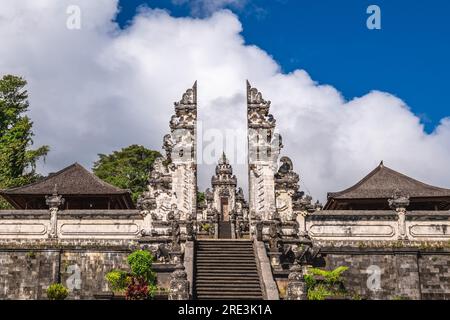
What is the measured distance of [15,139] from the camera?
4059cm

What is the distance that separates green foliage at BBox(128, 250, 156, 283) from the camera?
23.2 metres

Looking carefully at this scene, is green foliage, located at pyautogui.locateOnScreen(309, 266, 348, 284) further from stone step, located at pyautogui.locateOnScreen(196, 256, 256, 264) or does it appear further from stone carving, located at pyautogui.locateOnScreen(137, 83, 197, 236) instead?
stone carving, located at pyautogui.locateOnScreen(137, 83, 197, 236)

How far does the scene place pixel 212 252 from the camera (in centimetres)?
2409

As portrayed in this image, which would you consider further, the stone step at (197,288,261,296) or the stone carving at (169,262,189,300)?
the stone step at (197,288,261,296)

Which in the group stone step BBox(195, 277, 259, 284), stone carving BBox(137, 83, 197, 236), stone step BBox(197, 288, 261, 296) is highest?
stone carving BBox(137, 83, 197, 236)

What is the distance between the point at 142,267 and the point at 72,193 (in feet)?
32.7

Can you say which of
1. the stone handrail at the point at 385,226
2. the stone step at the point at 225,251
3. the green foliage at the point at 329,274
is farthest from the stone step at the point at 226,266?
the stone handrail at the point at 385,226

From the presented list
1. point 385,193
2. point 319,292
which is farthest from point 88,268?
point 385,193

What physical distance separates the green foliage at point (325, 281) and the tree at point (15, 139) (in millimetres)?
21289

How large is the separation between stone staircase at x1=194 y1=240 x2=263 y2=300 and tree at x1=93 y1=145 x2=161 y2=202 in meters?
25.2

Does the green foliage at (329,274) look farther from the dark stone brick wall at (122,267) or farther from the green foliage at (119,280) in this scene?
the green foliage at (119,280)

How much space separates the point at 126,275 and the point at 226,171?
66.0ft

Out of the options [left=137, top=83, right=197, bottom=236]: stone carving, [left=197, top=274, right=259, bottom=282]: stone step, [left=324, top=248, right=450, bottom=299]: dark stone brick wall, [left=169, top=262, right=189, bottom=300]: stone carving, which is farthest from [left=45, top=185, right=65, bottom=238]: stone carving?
[left=324, top=248, right=450, bottom=299]: dark stone brick wall
